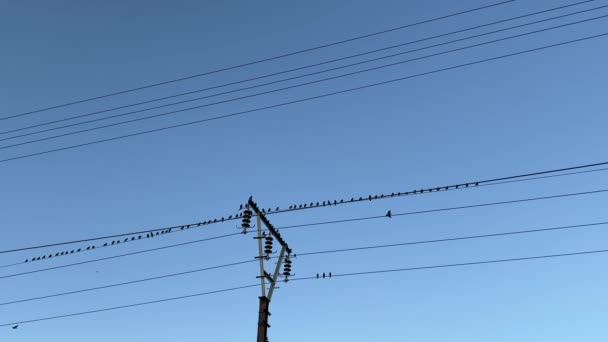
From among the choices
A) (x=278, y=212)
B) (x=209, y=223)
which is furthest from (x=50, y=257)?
(x=278, y=212)

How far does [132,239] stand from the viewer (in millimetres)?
26516

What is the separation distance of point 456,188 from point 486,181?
1.01 m

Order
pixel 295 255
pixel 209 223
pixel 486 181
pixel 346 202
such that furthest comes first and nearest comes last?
pixel 295 255, pixel 209 223, pixel 346 202, pixel 486 181

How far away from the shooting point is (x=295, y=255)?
25.9 m

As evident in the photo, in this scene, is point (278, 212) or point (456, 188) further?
point (278, 212)

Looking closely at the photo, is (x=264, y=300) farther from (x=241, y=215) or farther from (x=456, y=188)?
(x=456, y=188)

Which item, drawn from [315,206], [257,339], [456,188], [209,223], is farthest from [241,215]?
[456,188]

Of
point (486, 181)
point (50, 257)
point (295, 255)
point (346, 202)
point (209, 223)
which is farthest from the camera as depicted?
point (50, 257)

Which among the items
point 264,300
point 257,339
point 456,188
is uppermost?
point 456,188

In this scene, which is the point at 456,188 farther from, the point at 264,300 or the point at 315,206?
the point at 264,300

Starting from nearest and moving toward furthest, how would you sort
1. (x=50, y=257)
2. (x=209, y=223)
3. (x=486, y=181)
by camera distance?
(x=486, y=181)
(x=209, y=223)
(x=50, y=257)

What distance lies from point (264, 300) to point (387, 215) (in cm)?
579

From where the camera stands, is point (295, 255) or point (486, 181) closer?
point (486, 181)

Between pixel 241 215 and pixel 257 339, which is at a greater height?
pixel 241 215
